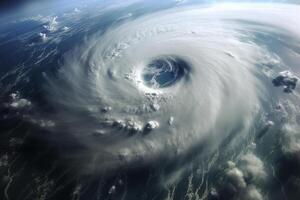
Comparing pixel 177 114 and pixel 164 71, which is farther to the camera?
pixel 164 71

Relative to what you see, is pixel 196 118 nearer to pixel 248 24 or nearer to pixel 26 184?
pixel 26 184

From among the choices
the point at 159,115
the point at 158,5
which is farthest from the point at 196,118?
the point at 158,5

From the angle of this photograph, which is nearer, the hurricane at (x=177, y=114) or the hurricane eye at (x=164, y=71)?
the hurricane at (x=177, y=114)

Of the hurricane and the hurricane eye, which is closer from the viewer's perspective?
the hurricane
